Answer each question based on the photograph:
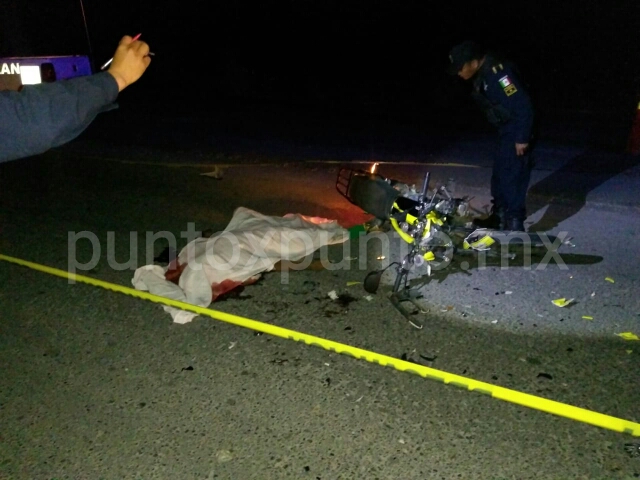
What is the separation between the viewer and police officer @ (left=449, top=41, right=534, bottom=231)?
484cm

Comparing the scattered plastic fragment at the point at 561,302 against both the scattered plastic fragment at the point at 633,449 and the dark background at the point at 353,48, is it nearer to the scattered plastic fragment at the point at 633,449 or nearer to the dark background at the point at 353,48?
the scattered plastic fragment at the point at 633,449

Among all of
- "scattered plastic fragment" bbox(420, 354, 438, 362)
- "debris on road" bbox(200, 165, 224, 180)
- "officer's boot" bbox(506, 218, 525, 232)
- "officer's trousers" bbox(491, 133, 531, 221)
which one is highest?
"officer's trousers" bbox(491, 133, 531, 221)

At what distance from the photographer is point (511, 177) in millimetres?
5258

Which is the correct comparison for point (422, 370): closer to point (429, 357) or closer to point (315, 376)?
point (429, 357)

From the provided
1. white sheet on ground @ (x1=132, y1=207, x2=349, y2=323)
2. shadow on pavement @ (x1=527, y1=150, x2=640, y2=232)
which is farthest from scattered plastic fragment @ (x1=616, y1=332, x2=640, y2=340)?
white sheet on ground @ (x1=132, y1=207, x2=349, y2=323)

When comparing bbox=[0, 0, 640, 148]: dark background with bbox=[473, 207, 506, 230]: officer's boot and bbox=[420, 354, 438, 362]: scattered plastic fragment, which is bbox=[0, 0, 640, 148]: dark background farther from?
bbox=[420, 354, 438, 362]: scattered plastic fragment

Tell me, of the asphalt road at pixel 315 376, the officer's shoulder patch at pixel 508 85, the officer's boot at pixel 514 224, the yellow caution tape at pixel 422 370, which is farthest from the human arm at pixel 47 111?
the officer's boot at pixel 514 224

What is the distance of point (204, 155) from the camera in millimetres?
9406

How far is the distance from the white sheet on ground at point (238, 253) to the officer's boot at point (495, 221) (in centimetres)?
139

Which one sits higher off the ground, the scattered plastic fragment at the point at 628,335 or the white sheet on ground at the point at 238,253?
the white sheet on ground at the point at 238,253

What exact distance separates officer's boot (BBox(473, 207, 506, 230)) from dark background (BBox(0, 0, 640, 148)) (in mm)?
8211

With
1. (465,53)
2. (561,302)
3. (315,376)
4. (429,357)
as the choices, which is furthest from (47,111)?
(465,53)

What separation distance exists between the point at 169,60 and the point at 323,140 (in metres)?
16.3

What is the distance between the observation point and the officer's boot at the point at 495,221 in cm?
530
